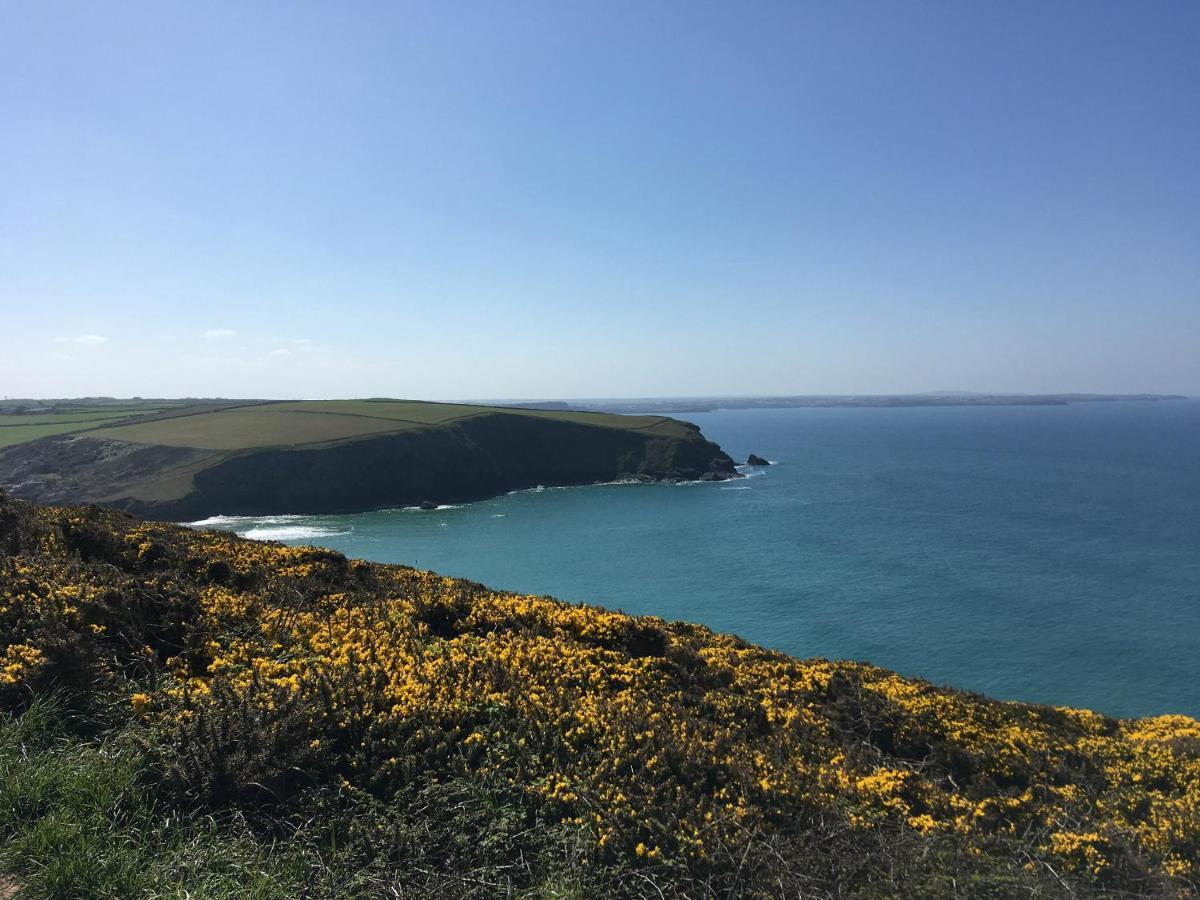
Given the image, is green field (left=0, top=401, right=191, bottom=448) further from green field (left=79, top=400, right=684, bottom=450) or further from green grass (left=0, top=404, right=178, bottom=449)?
green field (left=79, top=400, right=684, bottom=450)

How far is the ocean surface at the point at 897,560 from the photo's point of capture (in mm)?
36281

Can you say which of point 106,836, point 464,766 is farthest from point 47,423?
point 464,766

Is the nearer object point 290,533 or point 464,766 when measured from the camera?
point 464,766

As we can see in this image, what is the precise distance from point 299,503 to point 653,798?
93818 mm

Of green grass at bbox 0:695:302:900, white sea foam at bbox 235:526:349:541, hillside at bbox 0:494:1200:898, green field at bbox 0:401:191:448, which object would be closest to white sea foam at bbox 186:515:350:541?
white sea foam at bbox 235:526:349:541

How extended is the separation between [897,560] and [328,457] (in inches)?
3116

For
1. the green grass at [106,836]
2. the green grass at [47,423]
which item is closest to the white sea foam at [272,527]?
the green grass at [47,423]

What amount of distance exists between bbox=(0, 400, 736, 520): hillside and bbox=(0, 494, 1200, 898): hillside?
8057 cm

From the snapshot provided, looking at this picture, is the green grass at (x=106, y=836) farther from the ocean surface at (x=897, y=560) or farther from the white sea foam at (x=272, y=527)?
the white sea foam at (x=272, y=527)

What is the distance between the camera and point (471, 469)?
A: 107250 millimetres

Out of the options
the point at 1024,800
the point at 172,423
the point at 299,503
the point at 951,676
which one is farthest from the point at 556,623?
the point at 172,423

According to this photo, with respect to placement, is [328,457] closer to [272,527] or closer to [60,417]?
[272,527]

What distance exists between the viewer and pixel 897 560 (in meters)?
56.6

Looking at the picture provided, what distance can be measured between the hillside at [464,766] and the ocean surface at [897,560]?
28.7m
